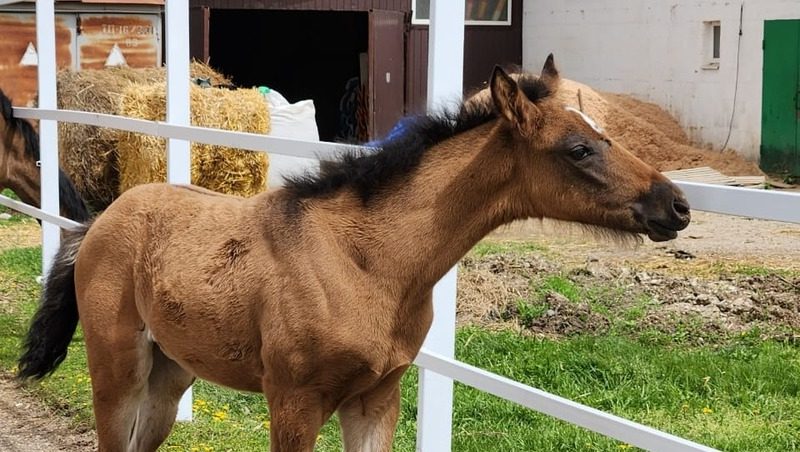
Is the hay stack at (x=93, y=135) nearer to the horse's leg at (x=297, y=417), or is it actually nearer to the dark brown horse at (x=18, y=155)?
the dark brown horse at (x=18, y=155)

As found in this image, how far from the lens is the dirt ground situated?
18.9 ft

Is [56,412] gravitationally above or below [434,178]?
below

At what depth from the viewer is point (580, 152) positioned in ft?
9.86

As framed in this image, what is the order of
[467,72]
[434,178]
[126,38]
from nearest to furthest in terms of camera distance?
[434,178] < [126,38] < [467,72]

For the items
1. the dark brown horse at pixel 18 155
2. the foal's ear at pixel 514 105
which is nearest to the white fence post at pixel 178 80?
the foal's ear at pixel 514 105

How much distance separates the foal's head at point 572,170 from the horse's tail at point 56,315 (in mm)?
1909

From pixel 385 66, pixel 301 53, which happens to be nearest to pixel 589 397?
pixel 385 66

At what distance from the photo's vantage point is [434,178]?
3.21m

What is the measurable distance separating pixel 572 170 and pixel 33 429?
361cm

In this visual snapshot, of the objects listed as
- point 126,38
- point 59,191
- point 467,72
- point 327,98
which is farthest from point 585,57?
point 59,191

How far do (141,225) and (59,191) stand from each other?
14.4 ft

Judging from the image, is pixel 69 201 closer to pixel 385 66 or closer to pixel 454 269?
pixel 454 269

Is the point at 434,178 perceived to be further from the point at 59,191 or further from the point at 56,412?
the point at 59,191

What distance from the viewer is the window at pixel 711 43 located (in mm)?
15648
